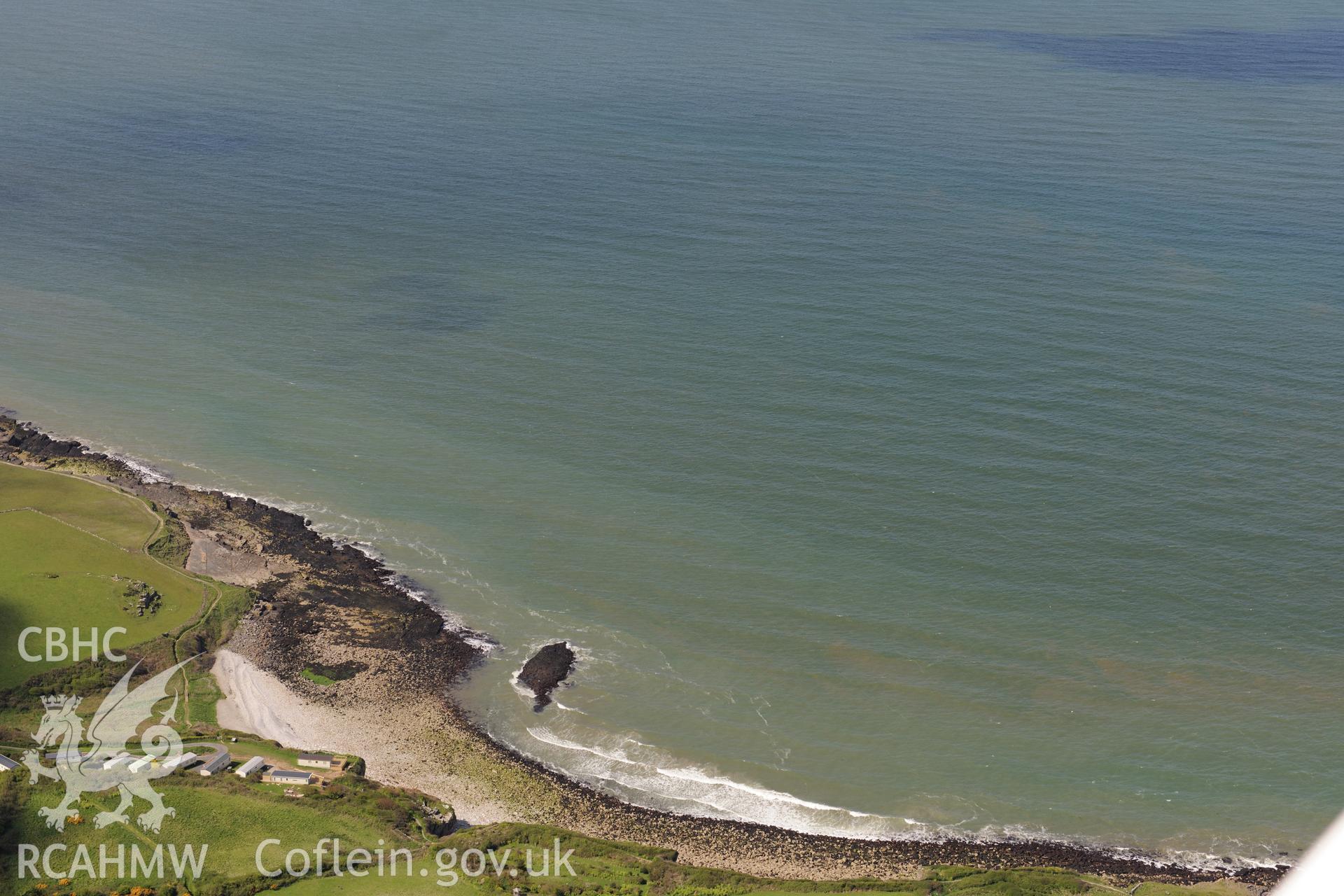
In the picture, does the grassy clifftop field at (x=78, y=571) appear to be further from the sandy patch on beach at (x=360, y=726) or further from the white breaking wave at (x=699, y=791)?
the white breaking wave at (x=699, y=791)

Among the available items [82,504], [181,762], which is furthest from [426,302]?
[181,762]

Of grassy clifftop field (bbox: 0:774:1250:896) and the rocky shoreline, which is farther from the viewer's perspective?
the rocky shoreline

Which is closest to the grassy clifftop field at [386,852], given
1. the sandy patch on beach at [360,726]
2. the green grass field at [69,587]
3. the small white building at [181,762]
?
the small white building at [181,762]

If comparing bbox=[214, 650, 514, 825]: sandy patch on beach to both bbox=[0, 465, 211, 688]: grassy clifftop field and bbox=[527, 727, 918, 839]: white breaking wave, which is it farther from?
bbox=[0, 465, 211, 688]: grassy clifftop field

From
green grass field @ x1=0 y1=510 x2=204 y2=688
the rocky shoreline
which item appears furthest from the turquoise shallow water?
green grass field @ x1=0 y1=510 x2=204 y2=688

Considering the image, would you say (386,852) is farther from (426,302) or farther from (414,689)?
(426,302)

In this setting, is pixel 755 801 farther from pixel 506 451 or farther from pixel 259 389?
pixel 259 389

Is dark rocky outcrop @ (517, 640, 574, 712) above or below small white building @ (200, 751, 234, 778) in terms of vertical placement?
above
